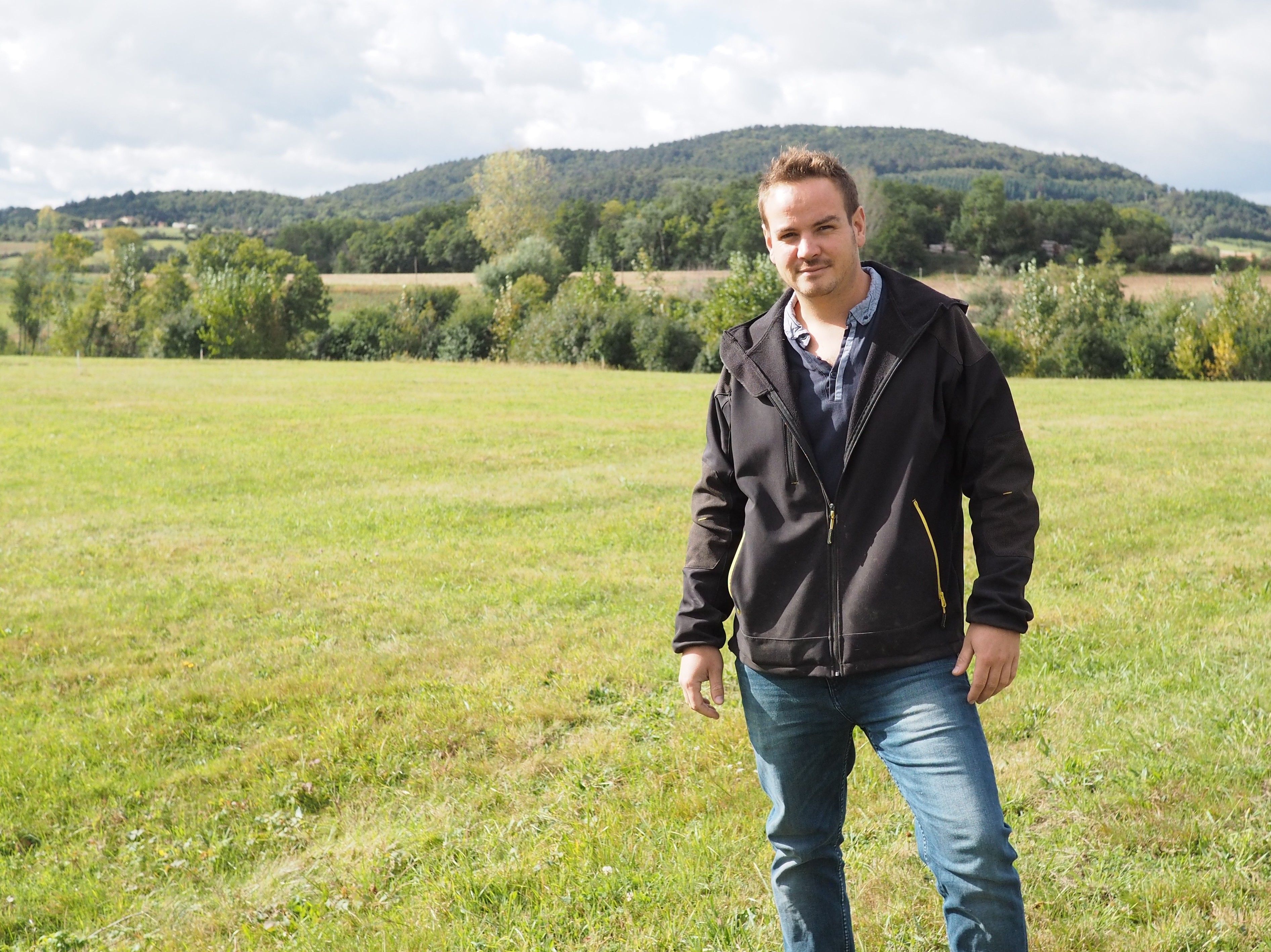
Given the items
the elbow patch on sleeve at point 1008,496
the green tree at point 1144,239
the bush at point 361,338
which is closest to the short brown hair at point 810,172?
the elbow patch on sleeve at point 1008,496

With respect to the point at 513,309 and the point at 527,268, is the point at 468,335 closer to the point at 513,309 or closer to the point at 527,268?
the point at 513,309

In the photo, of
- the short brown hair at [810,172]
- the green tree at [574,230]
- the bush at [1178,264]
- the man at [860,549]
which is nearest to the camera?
the man at [860,549]

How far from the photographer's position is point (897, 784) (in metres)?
2.91

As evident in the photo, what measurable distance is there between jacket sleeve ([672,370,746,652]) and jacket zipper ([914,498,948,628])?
22.2 inches

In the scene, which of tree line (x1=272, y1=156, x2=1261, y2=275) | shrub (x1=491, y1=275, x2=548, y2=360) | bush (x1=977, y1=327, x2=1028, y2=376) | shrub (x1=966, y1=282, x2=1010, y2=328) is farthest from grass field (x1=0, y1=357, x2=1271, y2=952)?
tree line (x1=272, y1=156, x2=1261, y2=275)

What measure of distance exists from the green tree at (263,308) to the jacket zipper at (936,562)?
69.5 metres

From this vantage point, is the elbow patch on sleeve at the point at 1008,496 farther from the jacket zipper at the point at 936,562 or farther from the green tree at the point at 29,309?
the green tree at the point at 29,309

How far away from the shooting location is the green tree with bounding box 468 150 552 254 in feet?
317

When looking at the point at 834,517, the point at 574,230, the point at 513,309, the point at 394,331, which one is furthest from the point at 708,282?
the point at 834,517

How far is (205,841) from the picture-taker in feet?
17.3

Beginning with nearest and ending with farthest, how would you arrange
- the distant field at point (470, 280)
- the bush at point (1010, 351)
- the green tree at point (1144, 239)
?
the bush at point (1010, 351) → the distant field at point (470, 280) → the green tree at point (1144, 239)

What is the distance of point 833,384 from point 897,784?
1141mm

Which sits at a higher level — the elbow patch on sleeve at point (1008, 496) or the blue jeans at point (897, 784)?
the elbow patch on sleeve at point (1008, 496)

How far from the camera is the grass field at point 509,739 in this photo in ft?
14.0
